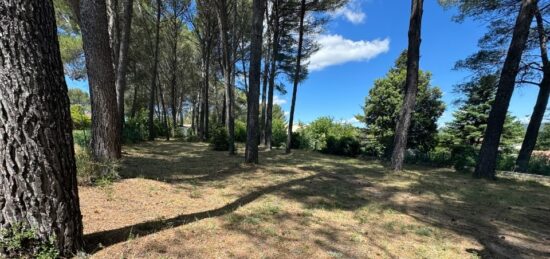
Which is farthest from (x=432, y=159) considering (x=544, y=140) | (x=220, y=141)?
(x=544, y=140)

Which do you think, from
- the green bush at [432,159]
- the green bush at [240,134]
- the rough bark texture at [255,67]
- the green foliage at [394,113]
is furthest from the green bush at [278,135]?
the rough bark texture at [255,67]

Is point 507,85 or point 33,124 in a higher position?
point 507,85

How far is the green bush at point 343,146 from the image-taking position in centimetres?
1203

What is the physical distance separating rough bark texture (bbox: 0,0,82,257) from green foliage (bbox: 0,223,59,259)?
29 mm

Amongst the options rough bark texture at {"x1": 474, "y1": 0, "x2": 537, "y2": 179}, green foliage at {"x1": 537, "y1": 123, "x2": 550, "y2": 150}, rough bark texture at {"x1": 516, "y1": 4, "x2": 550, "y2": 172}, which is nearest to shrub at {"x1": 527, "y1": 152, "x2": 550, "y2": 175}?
rough bark texture at {"x1": 516, "y1": 4, "x2": 550, "y2": 172}

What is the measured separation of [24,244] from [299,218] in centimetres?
246

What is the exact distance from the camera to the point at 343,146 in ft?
40.3

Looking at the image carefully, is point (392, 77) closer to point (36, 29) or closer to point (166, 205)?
point (166, 205)

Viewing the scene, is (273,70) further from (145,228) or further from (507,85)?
(145,228)

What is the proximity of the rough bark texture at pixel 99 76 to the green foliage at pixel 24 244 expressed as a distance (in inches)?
116

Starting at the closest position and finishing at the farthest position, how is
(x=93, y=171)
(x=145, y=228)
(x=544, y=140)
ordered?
(x=145, y=228) → (x=93, y=171) → (x=544, y=140)

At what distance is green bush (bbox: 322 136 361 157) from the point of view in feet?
39.5

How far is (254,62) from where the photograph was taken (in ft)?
20.8

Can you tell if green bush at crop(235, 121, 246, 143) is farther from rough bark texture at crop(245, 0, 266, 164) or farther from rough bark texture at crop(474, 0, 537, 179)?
rough bark texture at crop(474, 0, 537, 179)
